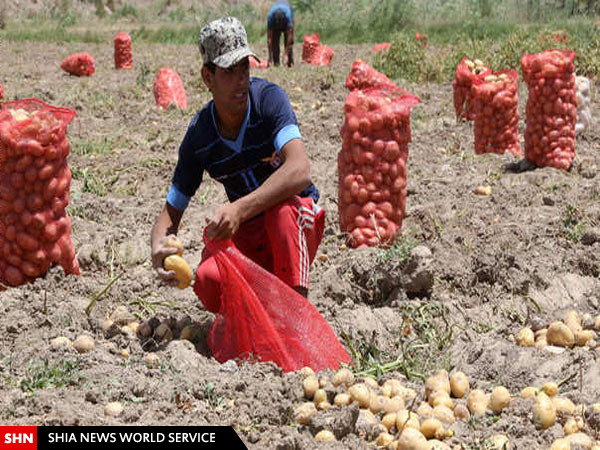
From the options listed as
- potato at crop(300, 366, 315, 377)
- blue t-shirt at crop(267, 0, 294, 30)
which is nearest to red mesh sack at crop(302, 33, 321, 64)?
blue t-shirt at crop(267, 0, 294, 30)

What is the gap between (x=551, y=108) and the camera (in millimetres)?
5742

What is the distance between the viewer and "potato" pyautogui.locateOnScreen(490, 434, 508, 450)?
2321 mm

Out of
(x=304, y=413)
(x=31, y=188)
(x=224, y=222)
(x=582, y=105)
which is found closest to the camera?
A: (x=304, y=413)

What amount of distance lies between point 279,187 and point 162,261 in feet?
1.81

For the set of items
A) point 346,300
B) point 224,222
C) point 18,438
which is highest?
point 224,222

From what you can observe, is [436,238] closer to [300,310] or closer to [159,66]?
[300,310]

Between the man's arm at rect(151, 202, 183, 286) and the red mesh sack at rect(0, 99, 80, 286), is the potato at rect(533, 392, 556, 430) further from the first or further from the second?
the red mesh sack at rect(0, 99, 80, 286)

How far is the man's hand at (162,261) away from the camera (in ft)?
10.3

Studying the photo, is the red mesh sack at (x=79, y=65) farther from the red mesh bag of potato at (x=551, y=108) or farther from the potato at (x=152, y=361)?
the potato at (x=152, y=361)

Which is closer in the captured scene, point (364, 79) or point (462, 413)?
point (462, 413)

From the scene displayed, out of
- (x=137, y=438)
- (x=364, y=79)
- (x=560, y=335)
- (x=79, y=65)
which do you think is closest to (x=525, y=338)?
(x=560, y=335)

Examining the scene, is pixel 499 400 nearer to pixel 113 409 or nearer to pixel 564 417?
pixel 564 417

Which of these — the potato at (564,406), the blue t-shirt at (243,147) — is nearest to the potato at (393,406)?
the potato at (564,406)

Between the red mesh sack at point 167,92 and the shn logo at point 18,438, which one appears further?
the red mesh sack at point 167,92
